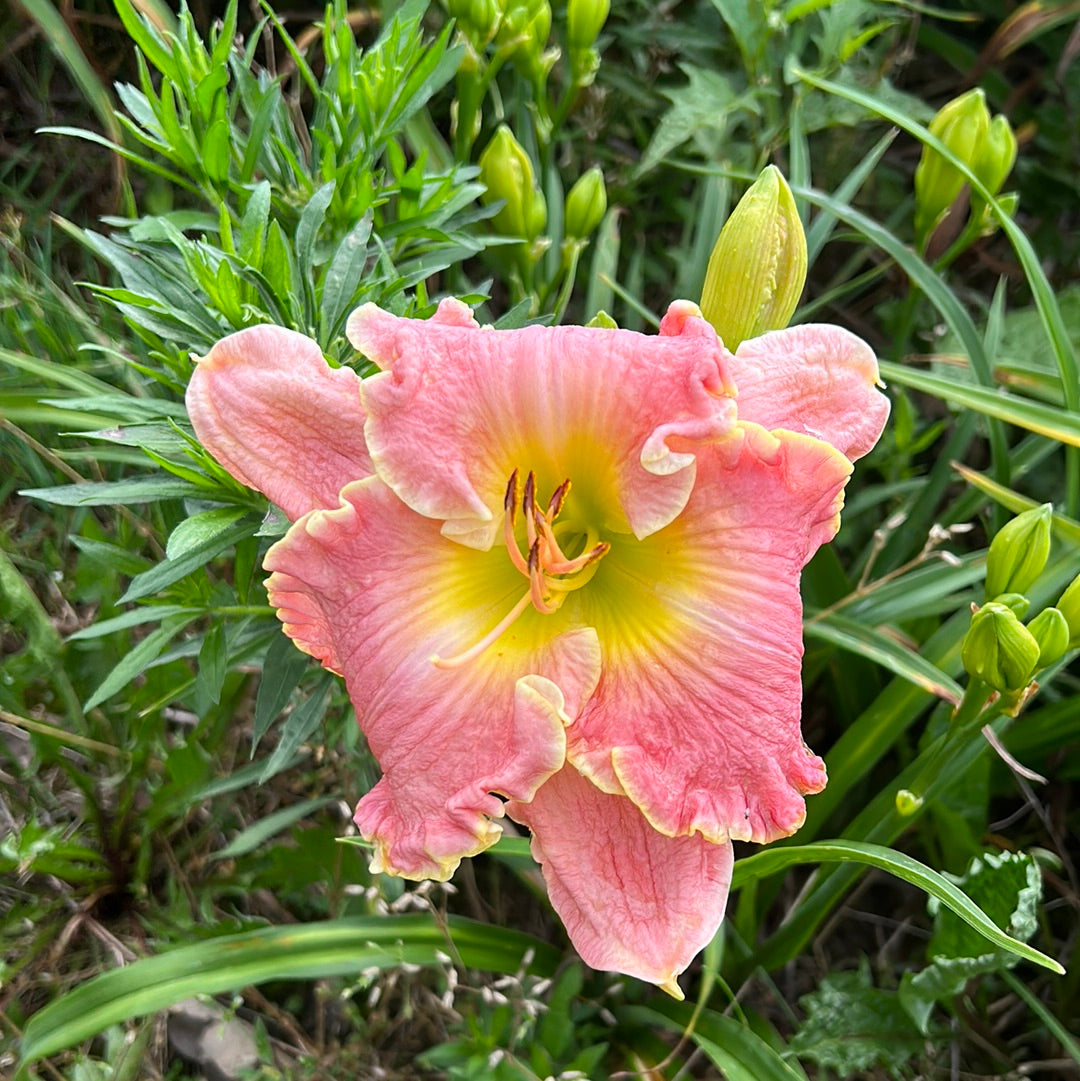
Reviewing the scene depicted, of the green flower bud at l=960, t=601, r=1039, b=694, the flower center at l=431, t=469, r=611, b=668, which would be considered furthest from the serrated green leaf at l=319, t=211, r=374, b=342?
the green flower bud at l=960, t=601, r=1039, b=694

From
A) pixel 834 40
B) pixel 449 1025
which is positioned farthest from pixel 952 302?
pixel 449 1025

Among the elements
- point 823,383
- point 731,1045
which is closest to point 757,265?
point 823,383

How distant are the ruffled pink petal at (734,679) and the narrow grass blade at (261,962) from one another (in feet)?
1.59

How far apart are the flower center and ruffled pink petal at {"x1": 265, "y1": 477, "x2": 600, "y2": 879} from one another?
0.09 feet

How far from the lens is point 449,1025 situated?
4.18ft

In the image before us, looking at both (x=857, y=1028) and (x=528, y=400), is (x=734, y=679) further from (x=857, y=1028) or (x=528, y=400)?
(x=857, y=1028)

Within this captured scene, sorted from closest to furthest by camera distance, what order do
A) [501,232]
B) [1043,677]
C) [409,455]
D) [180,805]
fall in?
[409,455] → [1043,677] → [501,232] → [180,805]

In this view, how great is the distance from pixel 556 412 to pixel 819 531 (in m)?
0.21

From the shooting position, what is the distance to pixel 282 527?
0.81 metres

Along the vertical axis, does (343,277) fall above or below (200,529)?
above

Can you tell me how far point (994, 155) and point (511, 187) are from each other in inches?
20.8

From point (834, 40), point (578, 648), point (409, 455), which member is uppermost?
point (834, 40)

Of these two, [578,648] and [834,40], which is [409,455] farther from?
[834,40]

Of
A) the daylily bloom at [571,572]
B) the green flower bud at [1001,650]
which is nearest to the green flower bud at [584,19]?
the daylily bloom at [571,572]
